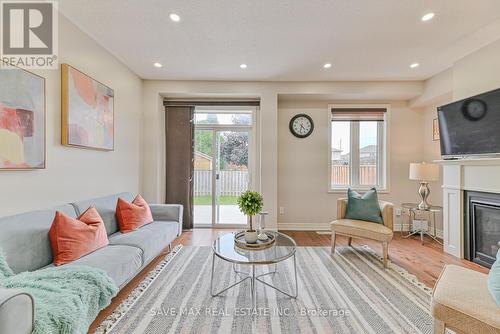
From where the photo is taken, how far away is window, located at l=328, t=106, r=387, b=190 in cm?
415

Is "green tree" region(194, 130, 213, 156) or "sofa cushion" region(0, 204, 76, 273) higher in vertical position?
"green tree" region(194, 130, 213, 156)

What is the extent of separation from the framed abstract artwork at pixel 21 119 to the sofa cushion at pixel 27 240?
0.41 m

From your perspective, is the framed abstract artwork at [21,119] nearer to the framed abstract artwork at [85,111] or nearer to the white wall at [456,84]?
the framed abstract artwork at [85,111]

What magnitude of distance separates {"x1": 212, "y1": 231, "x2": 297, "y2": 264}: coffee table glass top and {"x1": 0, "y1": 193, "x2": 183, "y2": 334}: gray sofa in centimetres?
73

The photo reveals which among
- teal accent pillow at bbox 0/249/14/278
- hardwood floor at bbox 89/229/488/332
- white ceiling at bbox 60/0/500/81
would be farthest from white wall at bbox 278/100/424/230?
teal accent pillow at bbox 0/249/14/278

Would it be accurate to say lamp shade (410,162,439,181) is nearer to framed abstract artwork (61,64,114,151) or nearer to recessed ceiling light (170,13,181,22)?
recessed ceiling light (170,13,181,22)

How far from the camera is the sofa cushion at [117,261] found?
1.65 m

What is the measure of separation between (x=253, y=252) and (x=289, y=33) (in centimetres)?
228

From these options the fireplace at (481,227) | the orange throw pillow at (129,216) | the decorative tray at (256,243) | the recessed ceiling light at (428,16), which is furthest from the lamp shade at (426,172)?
the orange throw pillow at (129,216)

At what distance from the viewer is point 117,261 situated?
68.8 inches

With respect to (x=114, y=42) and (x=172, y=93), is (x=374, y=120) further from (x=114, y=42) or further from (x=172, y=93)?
(x=114, y=42)

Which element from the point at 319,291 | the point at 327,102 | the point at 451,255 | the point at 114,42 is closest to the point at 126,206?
the point at 114,42

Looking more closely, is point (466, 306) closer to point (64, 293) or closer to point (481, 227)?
point (481, 227)

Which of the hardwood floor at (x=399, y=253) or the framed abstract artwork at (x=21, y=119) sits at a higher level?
the framed abstract artwork at (x=21, y=119)
